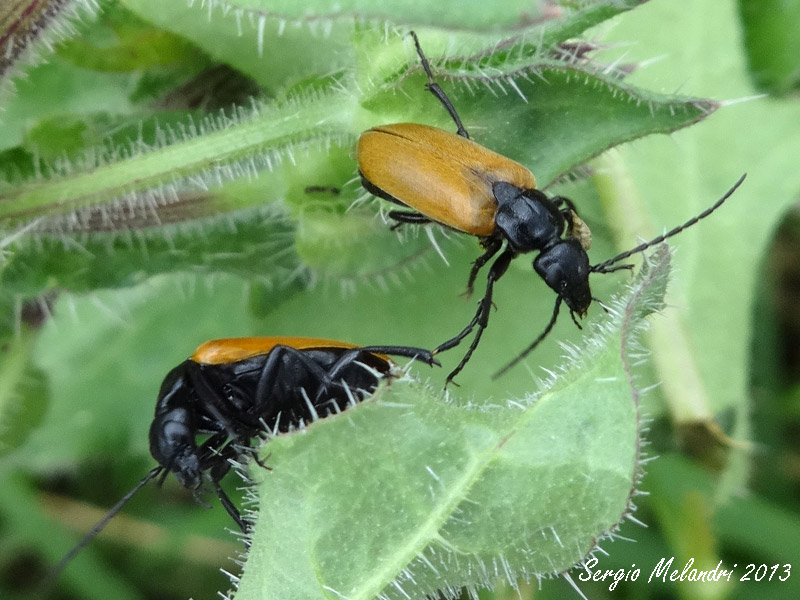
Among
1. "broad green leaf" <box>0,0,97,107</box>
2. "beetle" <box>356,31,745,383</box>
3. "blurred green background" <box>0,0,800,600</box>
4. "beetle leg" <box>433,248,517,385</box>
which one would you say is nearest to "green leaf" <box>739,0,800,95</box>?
"blurred green background" <box>0,0,800,600</box>

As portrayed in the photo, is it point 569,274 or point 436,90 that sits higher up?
point 436,90

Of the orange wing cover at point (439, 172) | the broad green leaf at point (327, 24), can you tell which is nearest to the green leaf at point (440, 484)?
the broad green leaf at point (327, 24)

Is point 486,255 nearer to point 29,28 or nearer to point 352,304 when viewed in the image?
point 352,304

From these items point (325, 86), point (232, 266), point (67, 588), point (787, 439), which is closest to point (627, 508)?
point (325, 86)

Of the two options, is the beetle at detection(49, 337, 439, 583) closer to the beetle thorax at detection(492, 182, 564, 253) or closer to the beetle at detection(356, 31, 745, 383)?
the beetle at detection(356, 31, 745, 383)

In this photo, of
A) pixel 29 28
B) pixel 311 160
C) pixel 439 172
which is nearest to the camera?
pixel 29 28

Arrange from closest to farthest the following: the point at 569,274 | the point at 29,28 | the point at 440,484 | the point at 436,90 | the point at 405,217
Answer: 1. the point at 440,484
2. the point at 436,90
3. the point at 29,28
4. the point at 405,217
5. the point at 569,274

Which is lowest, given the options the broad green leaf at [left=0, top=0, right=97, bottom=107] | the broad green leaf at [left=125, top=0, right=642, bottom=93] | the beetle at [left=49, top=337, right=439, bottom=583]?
the beetle at [left=49, top=337, right=439, bottom=583]

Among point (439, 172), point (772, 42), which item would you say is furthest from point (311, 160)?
point (772, 42)
